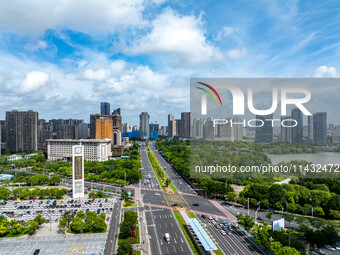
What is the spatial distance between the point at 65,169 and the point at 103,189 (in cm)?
1404

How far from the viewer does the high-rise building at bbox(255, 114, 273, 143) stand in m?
15.5

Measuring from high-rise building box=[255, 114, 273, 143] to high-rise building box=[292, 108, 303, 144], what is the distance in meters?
1.50

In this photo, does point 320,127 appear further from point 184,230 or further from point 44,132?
point 44,132

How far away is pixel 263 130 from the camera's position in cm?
1867

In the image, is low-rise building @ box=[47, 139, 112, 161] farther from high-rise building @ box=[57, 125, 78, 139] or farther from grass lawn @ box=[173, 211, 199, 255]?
grass lawn @ box=[173, 211, 199, 255]

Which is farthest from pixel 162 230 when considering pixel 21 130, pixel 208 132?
pixel 21 130

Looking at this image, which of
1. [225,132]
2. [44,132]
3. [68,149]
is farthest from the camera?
[44,132]

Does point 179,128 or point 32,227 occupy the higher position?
point 179,128

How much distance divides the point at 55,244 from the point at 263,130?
694 inches

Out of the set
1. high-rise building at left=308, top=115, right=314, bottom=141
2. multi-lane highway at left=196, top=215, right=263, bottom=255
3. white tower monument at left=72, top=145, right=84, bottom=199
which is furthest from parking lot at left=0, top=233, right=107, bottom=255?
high-rise building at left=308, top=115, right=314, bottom=141

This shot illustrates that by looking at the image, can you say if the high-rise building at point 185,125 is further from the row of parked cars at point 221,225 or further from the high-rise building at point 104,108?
the row of parked cars at point 221,225

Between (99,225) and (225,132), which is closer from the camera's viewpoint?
(99,225)

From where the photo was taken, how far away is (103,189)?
32719 millimetres

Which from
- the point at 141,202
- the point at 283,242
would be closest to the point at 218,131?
the point at 141,202
